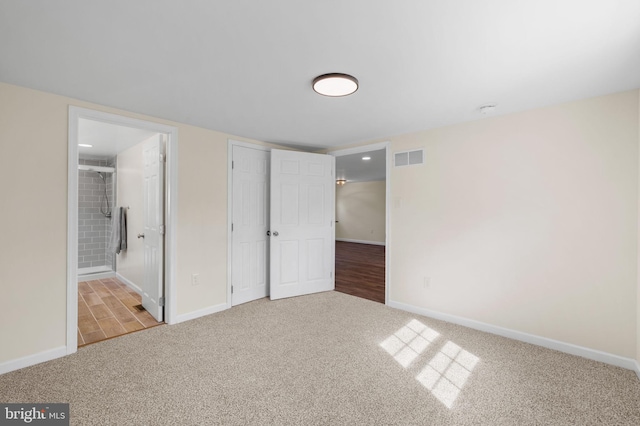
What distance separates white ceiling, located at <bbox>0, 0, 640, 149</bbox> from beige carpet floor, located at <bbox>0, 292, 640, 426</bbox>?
2163mm

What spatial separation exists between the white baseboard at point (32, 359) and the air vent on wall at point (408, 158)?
380 cm

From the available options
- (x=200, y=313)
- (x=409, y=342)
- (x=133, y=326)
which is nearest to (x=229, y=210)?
(x=200, y=313)

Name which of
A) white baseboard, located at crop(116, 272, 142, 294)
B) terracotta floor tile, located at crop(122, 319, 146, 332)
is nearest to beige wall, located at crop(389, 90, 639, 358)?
terracotta floor tile, located at crop(122, 319, 146, 332)

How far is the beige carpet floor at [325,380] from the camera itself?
169cm

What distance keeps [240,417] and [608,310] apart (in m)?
2.92

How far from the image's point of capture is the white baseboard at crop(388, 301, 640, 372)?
222 cm

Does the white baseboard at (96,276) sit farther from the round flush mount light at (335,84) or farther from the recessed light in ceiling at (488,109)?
the recessed light in ceiling at (488,109)

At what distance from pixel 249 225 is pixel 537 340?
11.0 feet

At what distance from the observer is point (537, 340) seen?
258 centimetres

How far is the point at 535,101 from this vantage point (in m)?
2.41

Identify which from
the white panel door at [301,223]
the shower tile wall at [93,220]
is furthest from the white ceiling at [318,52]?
the shower tile wall at [93,220]

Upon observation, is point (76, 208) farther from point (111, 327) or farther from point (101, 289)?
point (101, 289)

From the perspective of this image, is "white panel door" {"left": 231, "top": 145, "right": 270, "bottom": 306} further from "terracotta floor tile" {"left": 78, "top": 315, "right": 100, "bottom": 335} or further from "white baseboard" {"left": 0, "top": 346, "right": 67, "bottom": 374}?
"white baseboard" {"left": 0, "top": 346, "right": 67, "bottom": 374}

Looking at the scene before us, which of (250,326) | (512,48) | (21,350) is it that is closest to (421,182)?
Result: (512,48)
